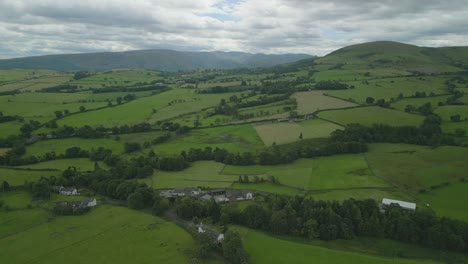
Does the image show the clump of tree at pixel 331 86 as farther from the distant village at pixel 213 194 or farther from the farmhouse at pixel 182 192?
the farmhouse at pixel 182 192

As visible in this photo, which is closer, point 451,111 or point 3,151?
point 3,151

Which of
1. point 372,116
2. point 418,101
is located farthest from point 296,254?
point 418,101

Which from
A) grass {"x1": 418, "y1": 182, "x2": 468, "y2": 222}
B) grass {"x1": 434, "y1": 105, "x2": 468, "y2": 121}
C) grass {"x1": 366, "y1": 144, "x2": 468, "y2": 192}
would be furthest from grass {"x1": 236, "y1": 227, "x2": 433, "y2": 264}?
grass {"x1": 434, "y1": 105, "x2": 468, "y2": 121}

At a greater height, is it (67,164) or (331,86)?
(331,86)

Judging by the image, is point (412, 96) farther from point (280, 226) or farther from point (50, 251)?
point (50, 251)

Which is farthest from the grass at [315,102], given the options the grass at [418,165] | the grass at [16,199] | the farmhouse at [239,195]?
the grass at [16,199]

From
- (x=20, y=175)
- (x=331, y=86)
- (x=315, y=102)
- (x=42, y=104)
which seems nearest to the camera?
(x=20, y=175)

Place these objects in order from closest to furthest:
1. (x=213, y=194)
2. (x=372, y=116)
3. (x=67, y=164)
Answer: (x=213, y=194) < (x=67, y=164) < (x=372, y=116)

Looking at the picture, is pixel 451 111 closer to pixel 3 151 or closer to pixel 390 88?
pixel 390 88
